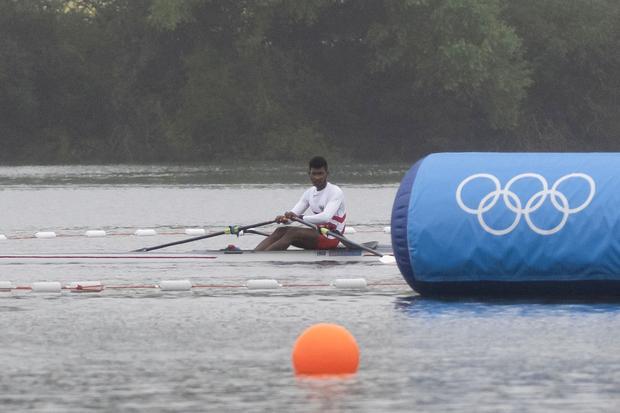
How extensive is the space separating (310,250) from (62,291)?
5.40 m

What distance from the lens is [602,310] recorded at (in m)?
15.7

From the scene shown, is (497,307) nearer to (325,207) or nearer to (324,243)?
(325,207)

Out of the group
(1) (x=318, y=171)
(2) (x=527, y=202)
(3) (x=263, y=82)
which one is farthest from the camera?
(3) (x=263, y=82)

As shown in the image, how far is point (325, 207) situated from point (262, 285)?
13.6ft

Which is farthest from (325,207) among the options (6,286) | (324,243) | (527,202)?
(527,202)

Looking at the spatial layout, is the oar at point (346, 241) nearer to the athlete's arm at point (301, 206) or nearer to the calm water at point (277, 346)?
the athlete's arm at point (301, 206)

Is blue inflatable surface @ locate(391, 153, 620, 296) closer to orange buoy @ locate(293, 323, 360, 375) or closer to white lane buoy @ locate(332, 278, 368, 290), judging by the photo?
white lane buoy @ locate(332, 278, 368, 290)

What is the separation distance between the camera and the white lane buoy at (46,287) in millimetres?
17884

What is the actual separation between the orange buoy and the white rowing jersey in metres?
10.3

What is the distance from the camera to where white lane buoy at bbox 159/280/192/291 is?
1808 cm

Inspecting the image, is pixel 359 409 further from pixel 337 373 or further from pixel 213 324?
pixel 213 324

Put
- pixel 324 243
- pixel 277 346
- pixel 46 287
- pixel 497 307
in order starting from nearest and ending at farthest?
pixel 277 346 → pixel 497 307 → pixel 46 287 → pixel 324 243

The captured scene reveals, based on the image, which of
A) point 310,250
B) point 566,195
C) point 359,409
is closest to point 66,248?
point 310,250

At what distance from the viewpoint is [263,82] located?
7919 cm
